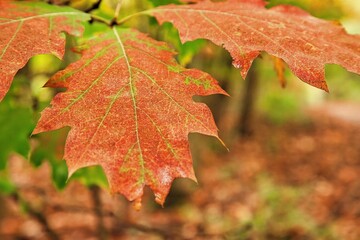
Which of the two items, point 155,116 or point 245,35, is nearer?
point 155,116

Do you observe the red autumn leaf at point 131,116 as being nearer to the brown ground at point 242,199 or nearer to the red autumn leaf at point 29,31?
the red autumn leaf at point 29,31

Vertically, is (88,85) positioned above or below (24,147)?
above

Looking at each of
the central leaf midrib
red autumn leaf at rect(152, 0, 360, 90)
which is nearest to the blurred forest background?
red autumn leaf at rect(152, 0, 360, 90)

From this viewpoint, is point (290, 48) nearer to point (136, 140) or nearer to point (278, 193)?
point (136, 140)

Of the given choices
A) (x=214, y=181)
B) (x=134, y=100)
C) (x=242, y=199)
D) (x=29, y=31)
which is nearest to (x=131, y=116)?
Answer: (x=134, y=100)

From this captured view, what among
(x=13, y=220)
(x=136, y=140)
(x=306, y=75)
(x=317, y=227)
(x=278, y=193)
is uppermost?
(x=306, y=75)

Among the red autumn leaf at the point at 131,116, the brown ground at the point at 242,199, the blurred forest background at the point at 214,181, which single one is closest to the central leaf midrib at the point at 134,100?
the red autumn leaf at the point at 131,116

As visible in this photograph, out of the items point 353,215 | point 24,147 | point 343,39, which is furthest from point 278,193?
point 343,39

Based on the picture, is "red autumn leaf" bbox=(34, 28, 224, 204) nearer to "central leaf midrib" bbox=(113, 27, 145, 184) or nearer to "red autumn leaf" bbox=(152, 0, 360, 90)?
"central leaf midrib" bbox=(113, 27, 145, 184)
